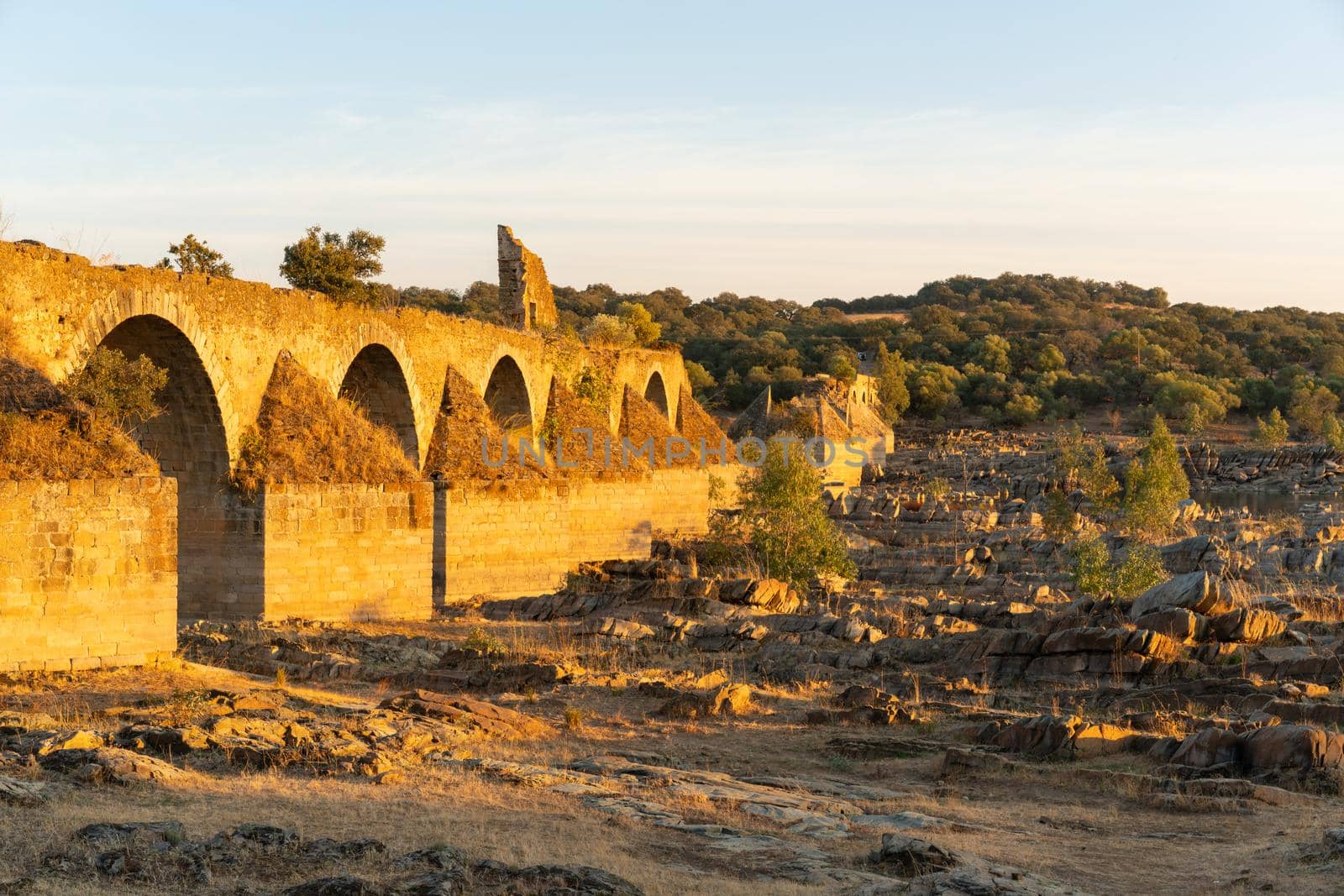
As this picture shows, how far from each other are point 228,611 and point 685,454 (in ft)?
61.9

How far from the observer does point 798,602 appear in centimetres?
2077

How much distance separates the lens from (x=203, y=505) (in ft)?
55.3

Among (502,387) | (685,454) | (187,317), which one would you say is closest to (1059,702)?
(187,317)

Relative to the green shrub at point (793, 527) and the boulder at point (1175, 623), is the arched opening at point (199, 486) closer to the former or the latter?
the green shrub at point (793, 527)

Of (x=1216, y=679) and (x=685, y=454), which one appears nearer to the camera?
(x=1216, y=679)

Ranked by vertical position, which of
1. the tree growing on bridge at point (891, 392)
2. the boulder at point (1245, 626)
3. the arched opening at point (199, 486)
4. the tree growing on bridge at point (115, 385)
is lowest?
the boulder at point (1245, 626)

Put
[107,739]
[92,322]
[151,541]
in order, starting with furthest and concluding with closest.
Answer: [92,322], [151,541], [107,739]

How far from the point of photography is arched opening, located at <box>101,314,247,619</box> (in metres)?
16.8

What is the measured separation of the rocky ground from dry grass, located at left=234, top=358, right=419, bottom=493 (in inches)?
84.1

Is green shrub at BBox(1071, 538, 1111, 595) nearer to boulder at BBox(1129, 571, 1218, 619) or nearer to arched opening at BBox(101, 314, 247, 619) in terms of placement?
boulder at BBox(1129, 571, 1218, 619)

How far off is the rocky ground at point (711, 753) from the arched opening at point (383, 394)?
11.9 feet

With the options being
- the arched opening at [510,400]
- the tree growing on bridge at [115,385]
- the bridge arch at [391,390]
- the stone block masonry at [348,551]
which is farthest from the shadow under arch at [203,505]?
the arched opening at [510,400]

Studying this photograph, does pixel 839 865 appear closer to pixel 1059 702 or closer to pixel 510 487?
pixel 1059 702

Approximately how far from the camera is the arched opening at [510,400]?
27.2 meters
